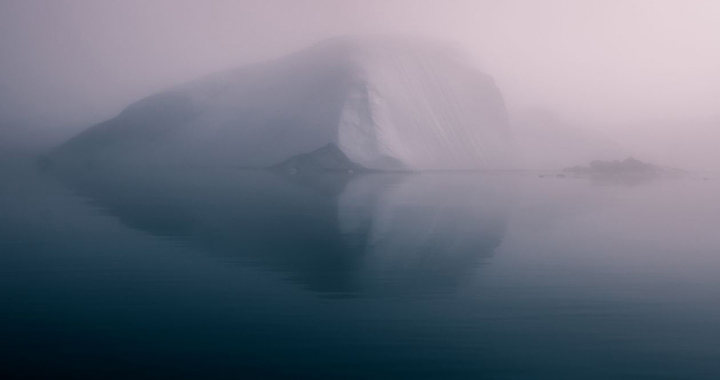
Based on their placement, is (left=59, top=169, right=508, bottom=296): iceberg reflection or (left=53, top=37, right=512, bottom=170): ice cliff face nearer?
(left=59, top=169, right=508, bottom=296): iceberg reflection

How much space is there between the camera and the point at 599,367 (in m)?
3.33

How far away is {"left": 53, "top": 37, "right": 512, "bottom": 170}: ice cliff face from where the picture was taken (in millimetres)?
29266

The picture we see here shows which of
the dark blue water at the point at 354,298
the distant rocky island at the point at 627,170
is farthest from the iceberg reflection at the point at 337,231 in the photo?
the distant rocky island at the point at 627,170

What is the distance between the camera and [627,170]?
32.0 m

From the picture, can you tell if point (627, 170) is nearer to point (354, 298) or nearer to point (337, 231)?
point (337, 231)

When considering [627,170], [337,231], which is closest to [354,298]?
[337,231]

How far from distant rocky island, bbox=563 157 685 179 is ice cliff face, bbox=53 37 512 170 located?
447 cm

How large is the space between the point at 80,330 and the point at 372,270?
8.40 ft

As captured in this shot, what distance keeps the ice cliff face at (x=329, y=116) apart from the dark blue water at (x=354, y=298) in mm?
19934

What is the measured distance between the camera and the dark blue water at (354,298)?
10.9 ft

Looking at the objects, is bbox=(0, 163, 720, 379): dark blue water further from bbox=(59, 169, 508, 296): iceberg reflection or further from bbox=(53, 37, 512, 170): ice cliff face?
bbox=(53, 37, 512, 170): ice cliff face

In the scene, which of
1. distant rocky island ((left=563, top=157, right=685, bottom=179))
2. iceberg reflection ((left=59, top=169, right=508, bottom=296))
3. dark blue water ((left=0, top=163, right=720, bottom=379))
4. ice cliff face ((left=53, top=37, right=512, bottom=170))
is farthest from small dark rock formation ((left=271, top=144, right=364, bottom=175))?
dark blue water ((left=0, top=163, right=720, bottom=379))

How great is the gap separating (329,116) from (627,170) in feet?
48.3

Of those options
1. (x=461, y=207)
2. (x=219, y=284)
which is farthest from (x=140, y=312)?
(x=461, y=207)
